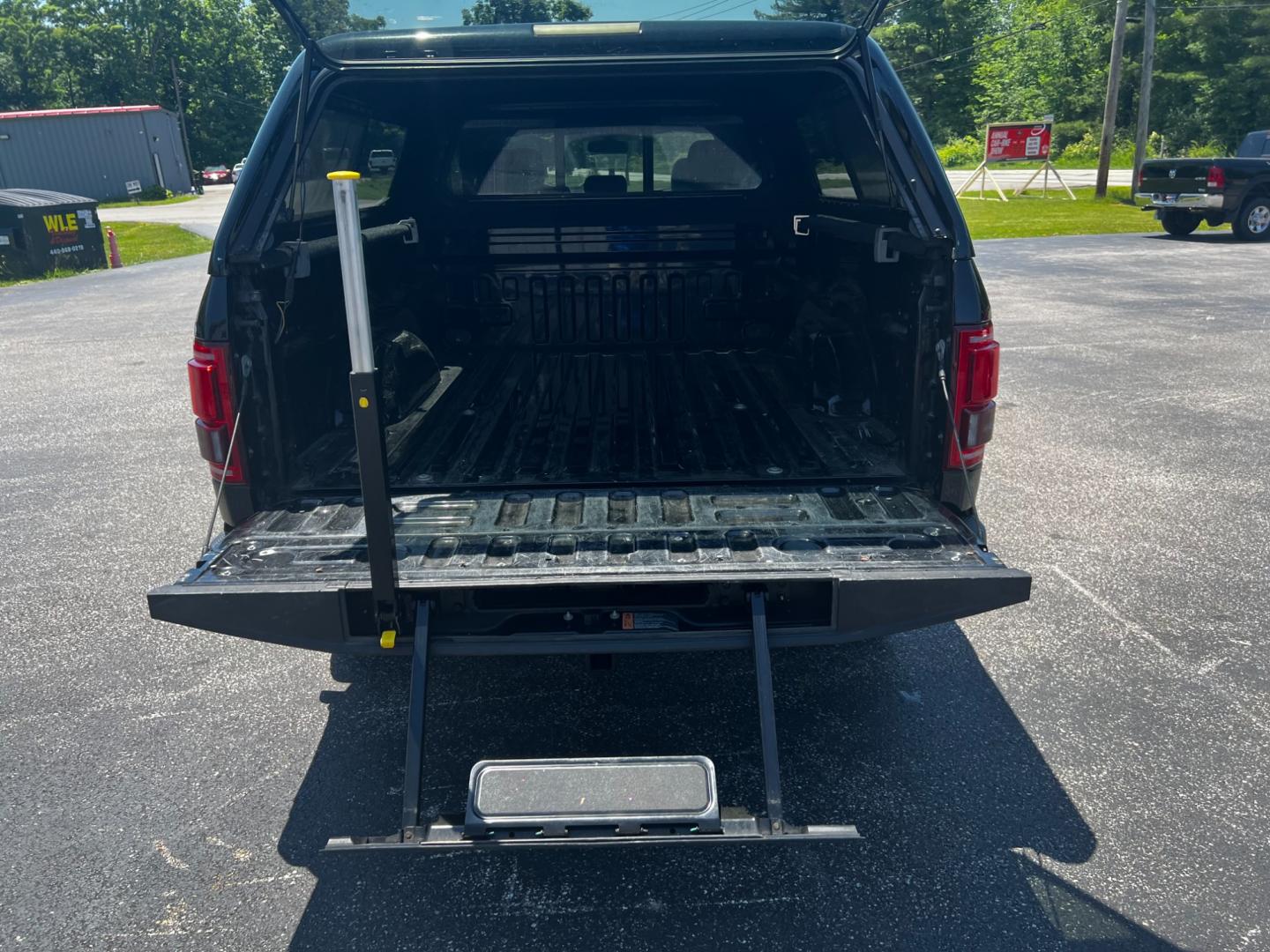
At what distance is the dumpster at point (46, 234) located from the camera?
16.1m

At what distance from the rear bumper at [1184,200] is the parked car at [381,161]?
1612 cm

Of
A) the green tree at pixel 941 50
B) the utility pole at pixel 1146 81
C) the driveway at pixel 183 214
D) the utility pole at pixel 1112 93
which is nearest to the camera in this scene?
the utility pole at pixel 1112 93

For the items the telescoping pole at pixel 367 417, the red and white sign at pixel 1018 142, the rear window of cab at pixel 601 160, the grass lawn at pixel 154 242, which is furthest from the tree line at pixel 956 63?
the telescoping pole at pixel 367 417

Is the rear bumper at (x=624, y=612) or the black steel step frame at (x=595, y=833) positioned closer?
the black steel step frame at (x=595, y=833)

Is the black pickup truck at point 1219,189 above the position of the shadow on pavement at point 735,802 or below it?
above

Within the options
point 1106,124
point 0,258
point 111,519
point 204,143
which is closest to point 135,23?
point 204,143

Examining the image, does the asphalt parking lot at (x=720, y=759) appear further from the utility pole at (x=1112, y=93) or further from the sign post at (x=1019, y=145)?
the sign post at (x=1019, y=145)

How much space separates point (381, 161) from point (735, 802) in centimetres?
314

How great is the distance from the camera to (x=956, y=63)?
178 feet

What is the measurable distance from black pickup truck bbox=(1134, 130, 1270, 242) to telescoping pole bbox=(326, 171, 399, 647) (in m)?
17.7

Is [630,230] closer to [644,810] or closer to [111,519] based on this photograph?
[111,519]

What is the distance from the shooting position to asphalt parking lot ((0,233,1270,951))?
2.47m

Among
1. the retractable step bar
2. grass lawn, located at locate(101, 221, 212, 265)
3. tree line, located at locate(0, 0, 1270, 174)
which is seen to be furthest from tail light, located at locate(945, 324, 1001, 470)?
tree line, located at locate(0, 0, 1270, 174)

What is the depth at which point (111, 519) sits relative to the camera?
17.6ft
